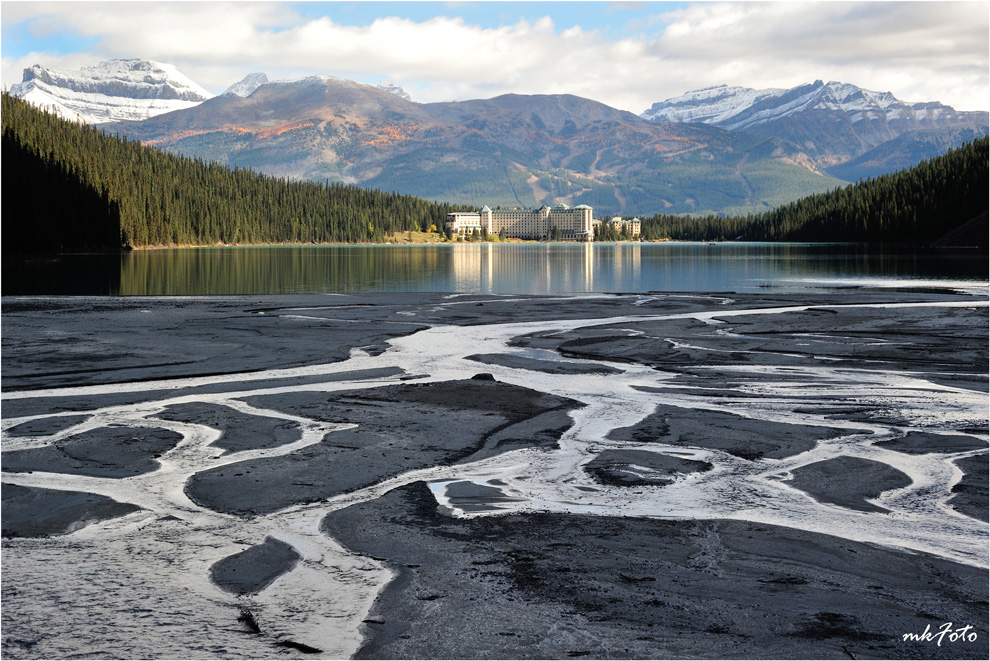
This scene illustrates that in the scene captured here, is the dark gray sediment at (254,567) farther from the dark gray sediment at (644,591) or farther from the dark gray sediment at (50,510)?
the dark gray sediment at (50,510)

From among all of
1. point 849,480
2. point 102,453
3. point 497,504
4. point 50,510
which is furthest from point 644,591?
point 102,453

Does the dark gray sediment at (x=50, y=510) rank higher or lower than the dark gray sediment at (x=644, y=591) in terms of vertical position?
higher

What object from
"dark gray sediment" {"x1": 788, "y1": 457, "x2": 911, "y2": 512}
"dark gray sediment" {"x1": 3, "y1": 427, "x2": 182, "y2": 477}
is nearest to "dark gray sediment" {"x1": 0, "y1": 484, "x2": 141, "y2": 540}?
"dark gray sediment" {"x1": 3, "y1": 427, "x2": 182, "y2": 477}

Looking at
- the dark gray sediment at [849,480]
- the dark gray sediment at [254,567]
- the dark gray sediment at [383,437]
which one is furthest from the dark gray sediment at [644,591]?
the dark gray sediment at [849,480]

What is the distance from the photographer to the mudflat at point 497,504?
Result: 29.1 ft

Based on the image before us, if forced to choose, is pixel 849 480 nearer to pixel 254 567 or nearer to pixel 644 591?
pixel 644 591

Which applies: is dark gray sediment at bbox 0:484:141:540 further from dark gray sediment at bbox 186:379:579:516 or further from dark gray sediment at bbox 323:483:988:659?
dark gray sediment at bbox 323:483:988:659

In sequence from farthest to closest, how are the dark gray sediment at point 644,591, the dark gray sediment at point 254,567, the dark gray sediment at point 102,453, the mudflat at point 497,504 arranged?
the dark gray sediment at point 102,453
the dark gray sediment at point 254,567
the mudflat at point 497,504
the dark gray sediment at point 644,591

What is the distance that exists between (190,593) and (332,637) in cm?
192

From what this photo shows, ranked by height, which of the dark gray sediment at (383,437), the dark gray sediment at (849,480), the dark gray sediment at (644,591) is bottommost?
the dark gray sediment at (644,591)

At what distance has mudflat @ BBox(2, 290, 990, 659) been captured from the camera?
8875mm

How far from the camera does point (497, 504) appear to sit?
1286cm

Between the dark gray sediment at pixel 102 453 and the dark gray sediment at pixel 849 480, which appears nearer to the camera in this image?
the dark gray sediment at pixel 849 480

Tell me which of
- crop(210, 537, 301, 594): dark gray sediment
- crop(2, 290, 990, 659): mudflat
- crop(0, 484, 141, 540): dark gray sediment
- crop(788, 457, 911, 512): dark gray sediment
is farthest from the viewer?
crop(788, 457, 911, 512): dark gray sediment
